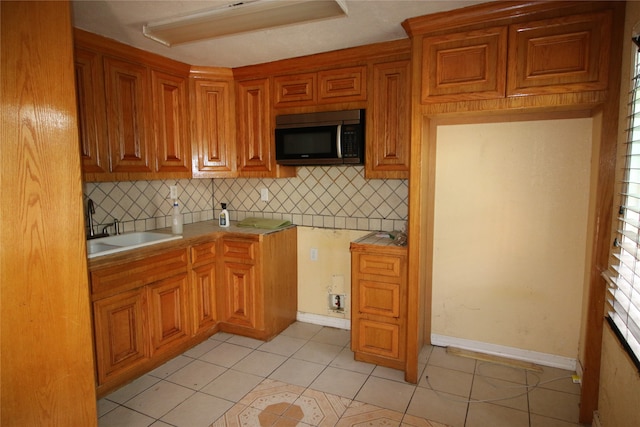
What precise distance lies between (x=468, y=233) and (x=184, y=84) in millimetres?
2521

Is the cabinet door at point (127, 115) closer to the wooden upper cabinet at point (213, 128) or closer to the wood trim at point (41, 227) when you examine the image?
the wooden upper cabinet at point (213, 128)

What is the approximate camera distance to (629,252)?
1544mm

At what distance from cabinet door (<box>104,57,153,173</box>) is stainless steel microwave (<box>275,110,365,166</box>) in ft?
3.27

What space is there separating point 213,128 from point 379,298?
195cm

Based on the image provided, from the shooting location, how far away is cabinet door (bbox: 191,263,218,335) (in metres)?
2.91

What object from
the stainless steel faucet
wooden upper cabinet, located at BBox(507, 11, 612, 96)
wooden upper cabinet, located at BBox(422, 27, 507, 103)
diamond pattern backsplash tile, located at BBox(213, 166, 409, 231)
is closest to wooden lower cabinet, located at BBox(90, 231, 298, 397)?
diamond pattern backsplash tile, located at BBox(213, 166, 409, 231)

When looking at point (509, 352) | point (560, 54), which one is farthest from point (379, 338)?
point (560, 54)

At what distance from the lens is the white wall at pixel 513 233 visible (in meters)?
2.50

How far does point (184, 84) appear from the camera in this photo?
3.07 metres

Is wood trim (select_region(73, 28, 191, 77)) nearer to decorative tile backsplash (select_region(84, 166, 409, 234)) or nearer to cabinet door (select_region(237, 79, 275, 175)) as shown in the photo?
cabinet door (select_region(237, 79, 275, 175))

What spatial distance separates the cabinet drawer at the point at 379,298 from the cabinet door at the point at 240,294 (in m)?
0.89

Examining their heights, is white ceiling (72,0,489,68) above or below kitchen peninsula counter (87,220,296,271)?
above

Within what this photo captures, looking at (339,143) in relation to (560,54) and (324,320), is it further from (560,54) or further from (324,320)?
Result: (324,320)

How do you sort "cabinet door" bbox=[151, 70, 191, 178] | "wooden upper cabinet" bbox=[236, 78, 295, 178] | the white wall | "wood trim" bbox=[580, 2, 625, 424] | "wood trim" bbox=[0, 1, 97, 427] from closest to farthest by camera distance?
"wood trim" bbox=[0, 1, 97, 427], "wood trim" bbox=[580, 2, 625, 424], the white wall, "cabinet door" bbox=[151, 70, 191, 178], "wooden upper cabinet" bbox=[236, 78, 295, 178]
